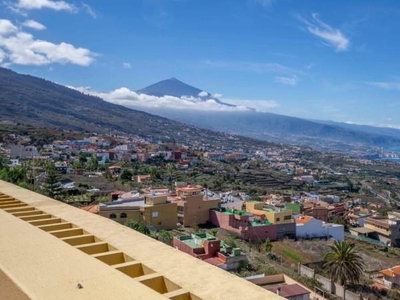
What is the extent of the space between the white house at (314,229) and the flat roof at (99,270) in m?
27.0

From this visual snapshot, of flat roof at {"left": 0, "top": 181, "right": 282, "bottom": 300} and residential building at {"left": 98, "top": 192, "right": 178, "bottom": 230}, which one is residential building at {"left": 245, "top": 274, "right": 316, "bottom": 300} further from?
residential building at {"left": 98, "top": 192, "right": 178, "bottom": 230}

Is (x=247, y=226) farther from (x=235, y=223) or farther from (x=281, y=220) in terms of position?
(x=281, y=220)

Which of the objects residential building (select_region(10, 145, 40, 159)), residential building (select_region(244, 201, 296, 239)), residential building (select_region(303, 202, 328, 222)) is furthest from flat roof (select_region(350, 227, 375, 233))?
residential building (select_region(10, 145, 40, 159))

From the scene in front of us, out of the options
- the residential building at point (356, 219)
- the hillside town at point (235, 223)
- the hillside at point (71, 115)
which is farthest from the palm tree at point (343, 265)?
the hillside at point (71, 115)

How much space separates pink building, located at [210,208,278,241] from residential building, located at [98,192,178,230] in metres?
3.76

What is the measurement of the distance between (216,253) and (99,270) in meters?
17.0

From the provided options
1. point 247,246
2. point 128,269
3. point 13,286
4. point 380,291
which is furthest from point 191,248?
point 13,286

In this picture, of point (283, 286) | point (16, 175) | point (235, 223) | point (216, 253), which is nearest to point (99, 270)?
point (283, 286)

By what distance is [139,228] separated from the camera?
75.8 ft

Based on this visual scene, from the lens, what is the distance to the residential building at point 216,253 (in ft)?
68.1

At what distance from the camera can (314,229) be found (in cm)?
3322

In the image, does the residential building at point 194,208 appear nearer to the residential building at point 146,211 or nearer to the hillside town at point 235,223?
the hillside town at point 235,223

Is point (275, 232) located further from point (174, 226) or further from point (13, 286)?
point (13, 286)

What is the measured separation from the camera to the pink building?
29453mm
